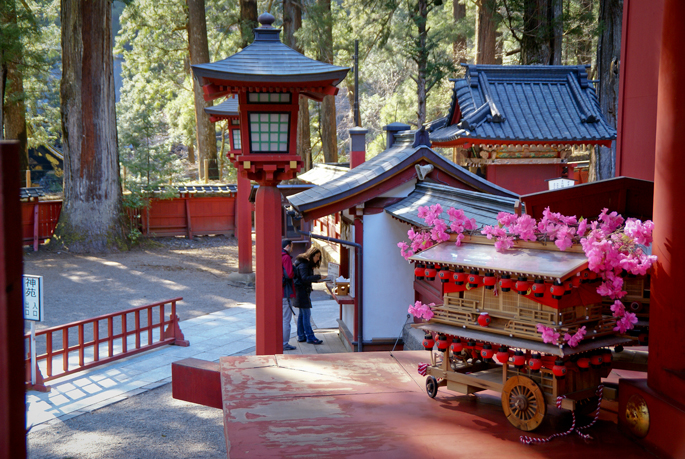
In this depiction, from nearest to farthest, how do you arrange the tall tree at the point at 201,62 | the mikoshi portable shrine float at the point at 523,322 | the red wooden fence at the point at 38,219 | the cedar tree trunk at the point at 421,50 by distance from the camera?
the mikoshi portable shrine float at the point at 523,322 → the cedar tree trunk at the point at 421,50 → the red wooden fence at the point at 38,219 → the tall tree at the point at 201,62

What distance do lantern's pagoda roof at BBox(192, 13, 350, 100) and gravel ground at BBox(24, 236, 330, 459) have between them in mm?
4262

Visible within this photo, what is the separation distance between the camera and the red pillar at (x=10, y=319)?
1.46m

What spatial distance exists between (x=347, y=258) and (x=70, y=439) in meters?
5.95

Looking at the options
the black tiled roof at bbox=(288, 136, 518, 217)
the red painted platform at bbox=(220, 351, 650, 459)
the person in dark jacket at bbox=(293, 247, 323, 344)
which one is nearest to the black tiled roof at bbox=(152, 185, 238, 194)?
the person in dark jacket at bbox=(293, 247, 323, 344)

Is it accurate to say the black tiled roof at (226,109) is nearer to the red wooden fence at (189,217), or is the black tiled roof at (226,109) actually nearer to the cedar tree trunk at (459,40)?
the red wooden fence at (189,217)

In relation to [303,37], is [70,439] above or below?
below

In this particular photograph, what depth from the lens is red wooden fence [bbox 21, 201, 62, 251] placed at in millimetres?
19031

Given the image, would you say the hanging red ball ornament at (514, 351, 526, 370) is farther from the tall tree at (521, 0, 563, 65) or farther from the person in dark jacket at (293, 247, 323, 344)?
the tall tree at (521, 0, 563, 65)

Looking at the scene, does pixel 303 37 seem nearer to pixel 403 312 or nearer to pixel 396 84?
pixel 396 84

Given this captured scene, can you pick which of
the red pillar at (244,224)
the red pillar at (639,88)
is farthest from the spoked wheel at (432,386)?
the red pillar at (244,224)

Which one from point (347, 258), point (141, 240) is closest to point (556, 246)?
point (347, 258)

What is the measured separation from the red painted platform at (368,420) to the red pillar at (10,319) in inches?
86.0

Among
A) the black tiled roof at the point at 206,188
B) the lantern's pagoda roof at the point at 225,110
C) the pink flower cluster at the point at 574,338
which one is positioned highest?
the lantern's pagoda roof at the point at 225,110

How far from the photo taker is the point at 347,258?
11320 mm
